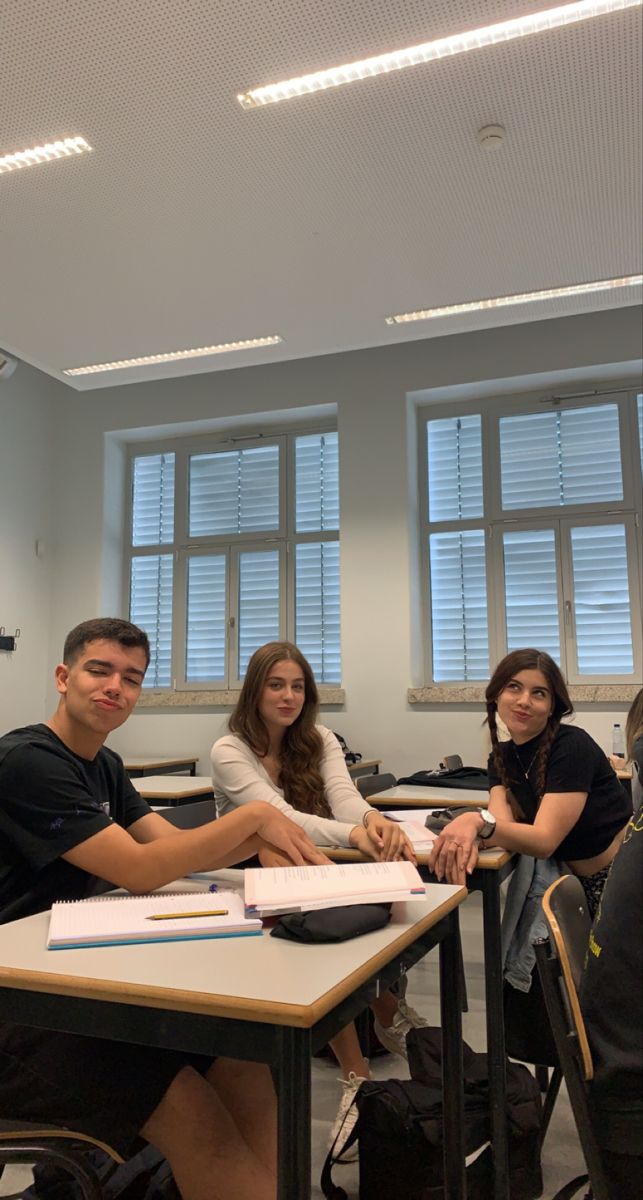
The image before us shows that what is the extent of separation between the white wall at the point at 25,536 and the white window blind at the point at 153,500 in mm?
676

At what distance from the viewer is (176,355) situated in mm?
4938

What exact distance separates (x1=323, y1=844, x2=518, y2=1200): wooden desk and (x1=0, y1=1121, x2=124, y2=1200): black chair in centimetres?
92

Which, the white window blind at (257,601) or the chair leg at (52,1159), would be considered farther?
the white window blind at (257,601)

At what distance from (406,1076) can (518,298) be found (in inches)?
142

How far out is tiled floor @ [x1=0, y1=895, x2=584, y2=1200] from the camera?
6.13 ft

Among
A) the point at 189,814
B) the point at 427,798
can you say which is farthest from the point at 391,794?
the point at 189,814

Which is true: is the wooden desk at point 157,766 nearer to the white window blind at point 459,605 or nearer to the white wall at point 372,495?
the white wall at point 372,495

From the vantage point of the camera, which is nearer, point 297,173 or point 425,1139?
point 425,1139

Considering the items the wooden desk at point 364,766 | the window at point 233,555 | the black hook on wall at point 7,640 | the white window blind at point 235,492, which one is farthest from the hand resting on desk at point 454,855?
the black hook on wall at point 7,640

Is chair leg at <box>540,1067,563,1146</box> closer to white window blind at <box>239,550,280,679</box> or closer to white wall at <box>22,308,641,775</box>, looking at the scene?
white wall at <box>22,308,641,775</box>

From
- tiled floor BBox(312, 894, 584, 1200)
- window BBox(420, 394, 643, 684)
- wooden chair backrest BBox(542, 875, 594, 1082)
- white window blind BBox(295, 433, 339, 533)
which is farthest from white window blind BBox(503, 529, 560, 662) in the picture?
wooden chair backrest BBox(542, 875, 594, 1082)

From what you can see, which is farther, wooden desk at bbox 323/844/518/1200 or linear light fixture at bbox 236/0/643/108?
linear light fixture at bbox 236/0/643/108

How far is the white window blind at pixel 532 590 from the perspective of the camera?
549cm

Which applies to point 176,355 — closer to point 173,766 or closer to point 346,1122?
point 173,766
